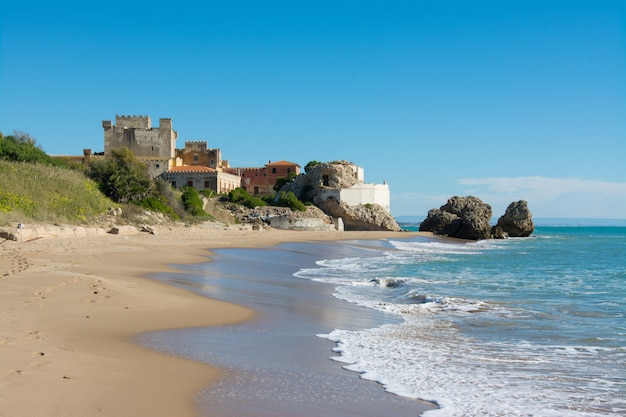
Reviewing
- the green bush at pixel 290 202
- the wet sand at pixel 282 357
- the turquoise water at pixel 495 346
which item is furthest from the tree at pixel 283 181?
the wet sand at pixel 282 357

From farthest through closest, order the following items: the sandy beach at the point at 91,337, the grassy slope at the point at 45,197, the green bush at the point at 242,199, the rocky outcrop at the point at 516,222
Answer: the rocky outcrop at the point at 516,222, the green bush at the point at 242,199, the grassy slope at the point at 45,197, the sandy beach at the point at 91,337

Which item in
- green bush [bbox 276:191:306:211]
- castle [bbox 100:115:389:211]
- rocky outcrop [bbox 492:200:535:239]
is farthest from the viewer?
rocky outcrop [bbox 492:200:535:239]

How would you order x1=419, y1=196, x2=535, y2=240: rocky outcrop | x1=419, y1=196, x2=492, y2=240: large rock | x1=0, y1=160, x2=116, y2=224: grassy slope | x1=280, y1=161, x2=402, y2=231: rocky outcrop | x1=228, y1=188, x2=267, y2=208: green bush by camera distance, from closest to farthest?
x1=0, y1=160, x2=116, y2=224: grassy slope → x1=228, y1=188, x2=267, y2=208: green bush → x1=419, y1=196, x2=492, y2=240: large rock → x1=419, y1=196, x2=535, y2=240: rocky outcrop → x1=280, y1=161, x2=402, y2=231: rocky outcrop

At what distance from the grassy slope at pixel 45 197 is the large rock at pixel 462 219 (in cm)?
3595

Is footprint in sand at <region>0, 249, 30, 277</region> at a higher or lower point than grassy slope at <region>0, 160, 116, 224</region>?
lower

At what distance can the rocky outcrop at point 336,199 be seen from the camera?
5975 cm

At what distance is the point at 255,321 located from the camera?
325 inches

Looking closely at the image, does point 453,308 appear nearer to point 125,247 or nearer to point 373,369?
point 373,369

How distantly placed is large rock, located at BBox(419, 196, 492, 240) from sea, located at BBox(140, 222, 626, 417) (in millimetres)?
41756

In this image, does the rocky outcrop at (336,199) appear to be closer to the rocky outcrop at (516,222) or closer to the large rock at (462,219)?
the large rock at (462,219)

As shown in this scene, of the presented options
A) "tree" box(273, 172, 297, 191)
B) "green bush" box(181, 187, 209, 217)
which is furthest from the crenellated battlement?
"green bush" box(181, 187, 209, 217)

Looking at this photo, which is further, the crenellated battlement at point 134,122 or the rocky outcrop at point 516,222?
the crenellated battlement at point 134,122

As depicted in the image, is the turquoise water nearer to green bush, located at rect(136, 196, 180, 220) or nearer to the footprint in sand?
the footprint in sand

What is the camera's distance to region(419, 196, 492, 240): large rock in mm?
55062
